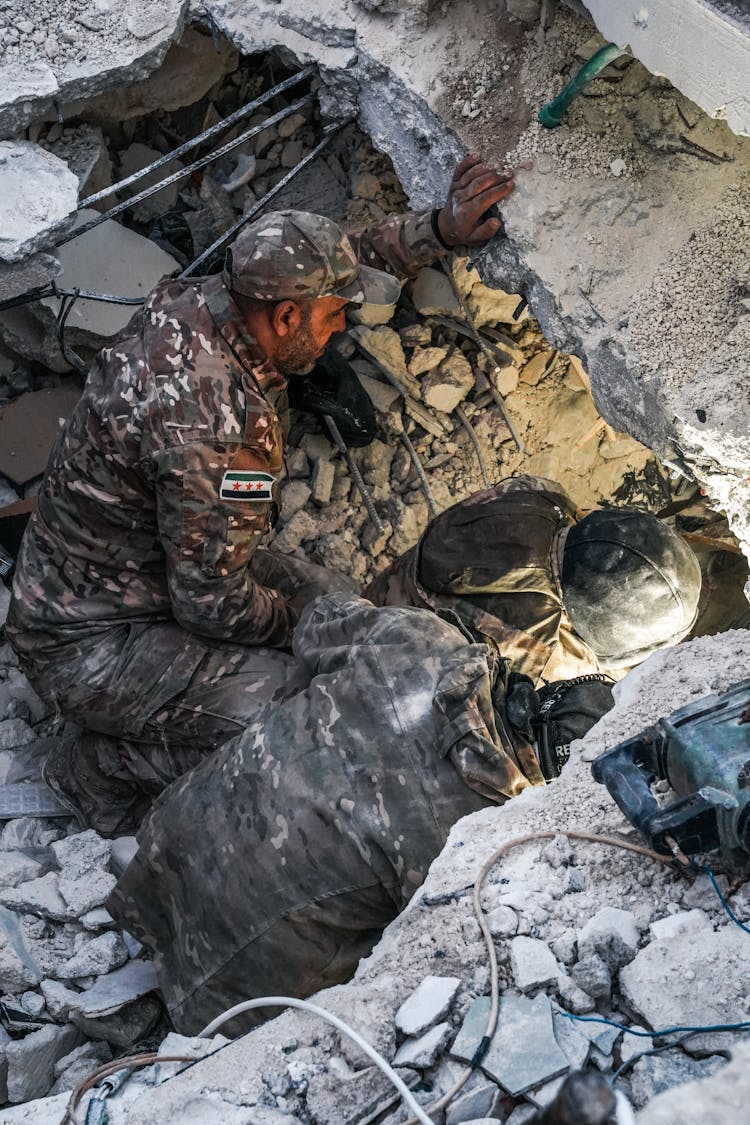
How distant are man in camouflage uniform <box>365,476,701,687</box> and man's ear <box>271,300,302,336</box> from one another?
0.89 m

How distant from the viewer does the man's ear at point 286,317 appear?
3877 mm

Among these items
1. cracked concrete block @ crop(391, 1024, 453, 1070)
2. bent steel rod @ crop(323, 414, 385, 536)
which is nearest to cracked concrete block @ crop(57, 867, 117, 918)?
bent steel rod @ crop(323, 414, 385, 536)

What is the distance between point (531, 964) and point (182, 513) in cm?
231

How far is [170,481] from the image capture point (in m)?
3.93

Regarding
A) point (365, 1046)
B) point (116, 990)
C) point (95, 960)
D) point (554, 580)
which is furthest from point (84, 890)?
point (365, 1046)

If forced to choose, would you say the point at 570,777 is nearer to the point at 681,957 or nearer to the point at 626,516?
the point at 681,957

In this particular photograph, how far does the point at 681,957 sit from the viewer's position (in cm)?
198

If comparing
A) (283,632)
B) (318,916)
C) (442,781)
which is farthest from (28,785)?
(442,781)

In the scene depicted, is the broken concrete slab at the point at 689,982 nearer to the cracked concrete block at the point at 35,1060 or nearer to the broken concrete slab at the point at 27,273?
the cracked concrete block at the point at 35,1060

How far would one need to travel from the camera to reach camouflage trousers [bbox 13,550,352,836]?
4.34 metres

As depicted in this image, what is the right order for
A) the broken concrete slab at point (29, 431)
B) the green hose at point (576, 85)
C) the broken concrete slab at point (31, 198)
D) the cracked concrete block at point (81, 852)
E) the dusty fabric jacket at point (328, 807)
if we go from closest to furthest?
the dusty fabric jacket at point (328, 807)
the green hose at point (576, 85)
the broken concrete slab at point (31, 198)
the cracked concrete block at point (81, 852)
the broken concrete slab at point (29, 431)

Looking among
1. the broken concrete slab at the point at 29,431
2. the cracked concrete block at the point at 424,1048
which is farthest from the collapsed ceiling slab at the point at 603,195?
the broken concrete slab at the point at 29,431

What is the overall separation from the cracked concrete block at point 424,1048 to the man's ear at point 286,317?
2.57m

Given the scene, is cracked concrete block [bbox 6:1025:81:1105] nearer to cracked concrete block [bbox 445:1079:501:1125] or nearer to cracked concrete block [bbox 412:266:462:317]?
cracked concrete block [bbox 445:1079:501:1125]
